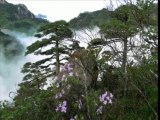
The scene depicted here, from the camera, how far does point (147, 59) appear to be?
8188 mm

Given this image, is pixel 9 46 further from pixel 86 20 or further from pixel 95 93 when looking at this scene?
pixel 95 93

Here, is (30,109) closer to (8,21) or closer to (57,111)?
(57,111)

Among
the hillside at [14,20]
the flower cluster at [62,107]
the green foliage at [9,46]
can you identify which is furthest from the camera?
the hillside at [14,20]

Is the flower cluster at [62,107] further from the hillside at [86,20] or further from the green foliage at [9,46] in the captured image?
the green foliage at [9,46]

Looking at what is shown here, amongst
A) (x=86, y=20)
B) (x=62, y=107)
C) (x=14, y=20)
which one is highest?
(x=14, y=20)

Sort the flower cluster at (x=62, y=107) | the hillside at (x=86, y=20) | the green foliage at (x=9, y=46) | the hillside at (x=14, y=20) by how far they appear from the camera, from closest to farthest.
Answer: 1. the hillside at (x=86, y=20)
2. the flower cluster at (x=62, y=107)
3. the green foliage at (x=9, y=46)
4. the hillside at (x=14, y=20)

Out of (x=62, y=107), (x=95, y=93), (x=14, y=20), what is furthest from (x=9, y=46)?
(x=95, y=93)

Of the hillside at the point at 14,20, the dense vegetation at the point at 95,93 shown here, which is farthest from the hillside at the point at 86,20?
the hillside at the point at 14,20

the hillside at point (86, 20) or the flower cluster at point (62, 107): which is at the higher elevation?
the hillside at point (86, 20)

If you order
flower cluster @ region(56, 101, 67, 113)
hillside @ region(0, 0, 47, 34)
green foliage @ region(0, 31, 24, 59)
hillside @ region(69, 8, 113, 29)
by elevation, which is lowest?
green foliage @ region(0, 31, 24, 59)

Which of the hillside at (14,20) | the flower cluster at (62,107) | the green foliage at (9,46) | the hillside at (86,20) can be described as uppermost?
the hillside at (14,20)

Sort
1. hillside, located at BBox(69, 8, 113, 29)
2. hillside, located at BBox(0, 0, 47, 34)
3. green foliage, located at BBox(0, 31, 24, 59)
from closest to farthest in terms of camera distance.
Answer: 1. hillside, located at BBox(69, 8, 113, 29)
2. green foliage, located at BBox(0, 31, 24, 59)
3. hillside, located at BBox(0, 0, 47, 34)

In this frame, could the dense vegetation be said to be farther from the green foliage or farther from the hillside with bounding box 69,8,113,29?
the green foliage

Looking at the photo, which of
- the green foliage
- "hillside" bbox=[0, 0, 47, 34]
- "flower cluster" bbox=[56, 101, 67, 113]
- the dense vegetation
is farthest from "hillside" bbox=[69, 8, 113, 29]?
"hillside" bbox=[0, 0, 47, 34]
